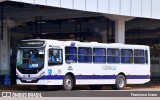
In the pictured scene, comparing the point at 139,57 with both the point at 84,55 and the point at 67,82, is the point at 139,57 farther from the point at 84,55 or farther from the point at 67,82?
the point at 67,82

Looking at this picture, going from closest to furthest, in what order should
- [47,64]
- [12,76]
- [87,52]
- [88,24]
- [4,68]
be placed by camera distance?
[47,64], [87,52], [12,76], [4,68], [88,24]

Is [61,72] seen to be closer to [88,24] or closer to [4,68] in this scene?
[4,68]

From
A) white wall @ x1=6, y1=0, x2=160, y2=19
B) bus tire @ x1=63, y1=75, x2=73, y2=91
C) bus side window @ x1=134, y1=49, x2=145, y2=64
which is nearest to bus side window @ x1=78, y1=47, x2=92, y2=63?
bus tire @ x1=63, y1=75, x2=73, y2=91

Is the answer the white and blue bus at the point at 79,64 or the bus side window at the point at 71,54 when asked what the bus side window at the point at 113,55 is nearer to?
the white and blue bus at the point at 79,64

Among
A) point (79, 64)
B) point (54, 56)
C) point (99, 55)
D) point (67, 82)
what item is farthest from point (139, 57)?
point (54, 56)

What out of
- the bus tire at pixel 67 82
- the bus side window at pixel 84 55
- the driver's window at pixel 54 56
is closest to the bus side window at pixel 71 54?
the bus side window at pixel 84 55

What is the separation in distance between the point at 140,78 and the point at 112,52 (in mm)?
3154

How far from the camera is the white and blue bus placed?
1022 inches

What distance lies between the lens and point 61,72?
2630 cm

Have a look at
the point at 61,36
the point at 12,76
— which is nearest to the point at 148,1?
the point at 12,76

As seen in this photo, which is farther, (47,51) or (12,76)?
(12,76)

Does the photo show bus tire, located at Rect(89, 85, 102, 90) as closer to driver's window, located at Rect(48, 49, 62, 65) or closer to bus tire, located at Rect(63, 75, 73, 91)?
bus tire, located at Rect(63, 75, 73, 91)

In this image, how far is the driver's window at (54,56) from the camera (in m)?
25.9

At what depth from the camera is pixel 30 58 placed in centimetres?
2636
